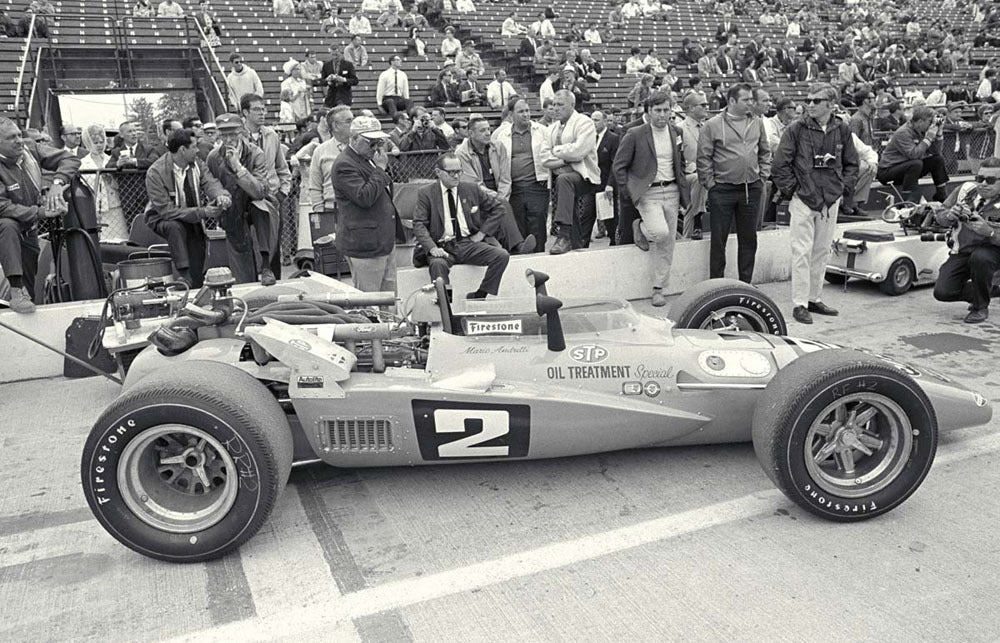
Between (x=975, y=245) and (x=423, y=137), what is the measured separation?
22.8ft

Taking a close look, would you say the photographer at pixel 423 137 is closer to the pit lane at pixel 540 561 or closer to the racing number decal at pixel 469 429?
the pit lane at pixel 540 561

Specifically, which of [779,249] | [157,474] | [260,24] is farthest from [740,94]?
[260,24]

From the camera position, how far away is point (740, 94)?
7770 mm

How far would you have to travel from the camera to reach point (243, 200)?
7.48m

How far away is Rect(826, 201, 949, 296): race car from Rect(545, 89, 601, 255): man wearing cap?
2672 millimetres

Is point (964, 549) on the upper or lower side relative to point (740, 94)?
lower

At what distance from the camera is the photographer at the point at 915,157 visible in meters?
11.1

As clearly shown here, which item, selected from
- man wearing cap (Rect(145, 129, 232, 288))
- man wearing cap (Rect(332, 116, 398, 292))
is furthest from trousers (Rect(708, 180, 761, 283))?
man wearing cap (Rect(145, 129, 232, 288))

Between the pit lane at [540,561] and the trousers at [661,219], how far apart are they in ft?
12.9

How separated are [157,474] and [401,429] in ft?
3.54

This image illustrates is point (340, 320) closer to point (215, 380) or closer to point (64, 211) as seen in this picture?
point (215, 380)

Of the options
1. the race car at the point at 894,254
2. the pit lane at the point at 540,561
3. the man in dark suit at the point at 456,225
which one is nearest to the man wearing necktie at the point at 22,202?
the pit lane at the point at 540,561

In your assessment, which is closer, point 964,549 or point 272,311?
point 964,549

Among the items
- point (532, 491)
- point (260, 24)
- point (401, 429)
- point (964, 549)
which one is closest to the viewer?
point (964, 549)
